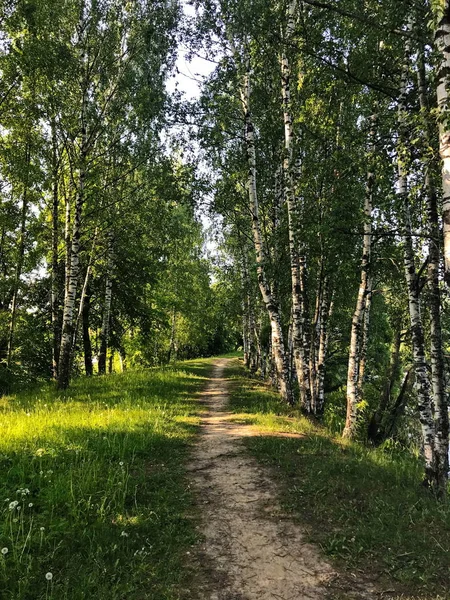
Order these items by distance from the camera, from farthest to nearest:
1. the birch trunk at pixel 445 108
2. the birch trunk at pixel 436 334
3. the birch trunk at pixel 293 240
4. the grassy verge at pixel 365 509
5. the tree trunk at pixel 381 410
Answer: the tree trunk at pixel 381 410
the birch trunk at pixel 293 240
the birch trunk at pixel 436 334
the grassy verge at pixel 365 509
the birch trunk at pixel 445 108

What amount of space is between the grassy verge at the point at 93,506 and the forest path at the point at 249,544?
34cm

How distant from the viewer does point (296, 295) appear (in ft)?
42.2

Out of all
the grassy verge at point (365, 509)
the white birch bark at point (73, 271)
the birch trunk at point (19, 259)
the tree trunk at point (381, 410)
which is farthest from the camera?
the tree trunk at point (381, 410)

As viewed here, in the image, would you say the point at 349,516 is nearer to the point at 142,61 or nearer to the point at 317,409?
the point at 317,409

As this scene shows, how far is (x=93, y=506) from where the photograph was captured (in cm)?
529

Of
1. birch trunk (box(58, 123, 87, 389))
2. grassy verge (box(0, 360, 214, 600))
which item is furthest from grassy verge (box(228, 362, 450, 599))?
birch trunk (box(58, 123, 87, 389))

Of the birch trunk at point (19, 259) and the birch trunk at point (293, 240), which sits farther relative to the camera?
the birch trunk at point (19, 259)

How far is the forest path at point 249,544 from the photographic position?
13.8 ft

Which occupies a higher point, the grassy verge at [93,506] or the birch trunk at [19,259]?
the birch trunk at [19,259]

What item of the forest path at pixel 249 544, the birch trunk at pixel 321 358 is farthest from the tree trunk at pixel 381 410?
the forest path at pixel 249 544

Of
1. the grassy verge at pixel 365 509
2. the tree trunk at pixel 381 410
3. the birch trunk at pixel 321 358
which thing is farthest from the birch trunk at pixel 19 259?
the tree trunk at pixel 381 410

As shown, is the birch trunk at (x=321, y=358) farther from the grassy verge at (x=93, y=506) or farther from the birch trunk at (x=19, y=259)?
the birch trunk at (x=19, y=259)

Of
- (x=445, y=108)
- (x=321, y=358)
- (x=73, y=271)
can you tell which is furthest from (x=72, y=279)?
(x=445, y=108)

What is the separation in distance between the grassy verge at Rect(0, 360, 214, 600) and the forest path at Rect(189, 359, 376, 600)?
341 mm
